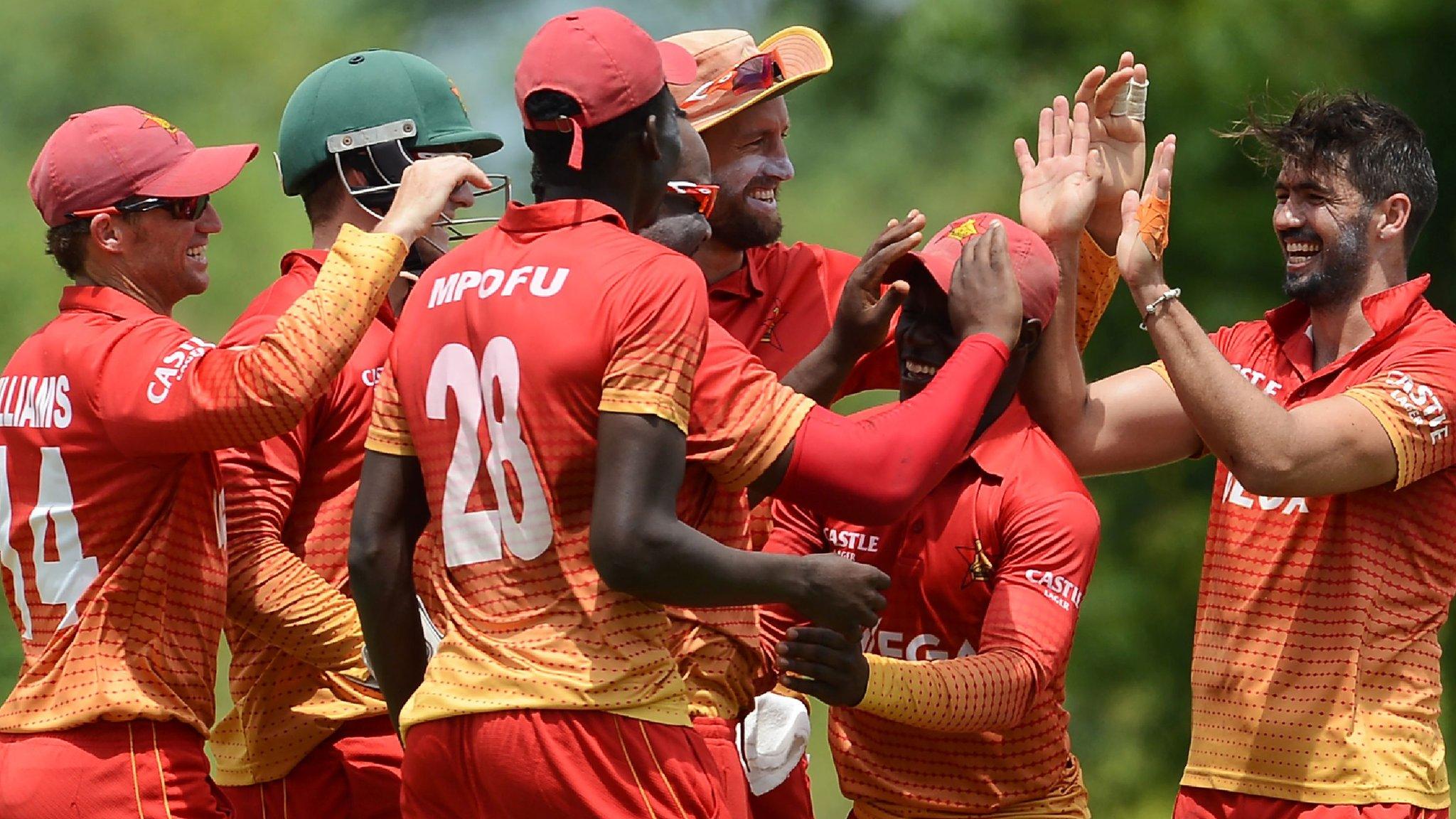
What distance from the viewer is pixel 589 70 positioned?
3475mm

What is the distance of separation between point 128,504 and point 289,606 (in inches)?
16.2

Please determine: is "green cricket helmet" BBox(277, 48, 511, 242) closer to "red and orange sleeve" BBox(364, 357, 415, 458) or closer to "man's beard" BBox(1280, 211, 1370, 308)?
"red and orange sleeve" BBox(364, 357, 415, 458)

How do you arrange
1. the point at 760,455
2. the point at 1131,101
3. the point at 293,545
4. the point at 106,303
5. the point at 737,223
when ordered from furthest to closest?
the point at 737,223
the point at 1131,101
the point at 293,545
the point at 106,303
the point at 760,455

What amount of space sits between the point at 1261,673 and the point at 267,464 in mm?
2328

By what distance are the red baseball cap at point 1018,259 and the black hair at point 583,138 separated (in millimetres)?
957

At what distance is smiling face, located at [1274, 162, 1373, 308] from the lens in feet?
15.5

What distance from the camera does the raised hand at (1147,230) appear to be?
4.56m

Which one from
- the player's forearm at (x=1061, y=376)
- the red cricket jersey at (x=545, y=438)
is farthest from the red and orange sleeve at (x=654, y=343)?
the player's forearm at (x=1061, y=376)

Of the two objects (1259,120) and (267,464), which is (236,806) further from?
(1259,120)

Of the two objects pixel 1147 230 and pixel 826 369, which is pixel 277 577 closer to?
pixel 826 369

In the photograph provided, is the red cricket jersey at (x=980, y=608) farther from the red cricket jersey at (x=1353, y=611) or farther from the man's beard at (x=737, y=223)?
the man's beard at (x=737, y=223)

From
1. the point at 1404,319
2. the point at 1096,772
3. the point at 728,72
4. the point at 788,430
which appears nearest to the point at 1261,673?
the point at 1404,319

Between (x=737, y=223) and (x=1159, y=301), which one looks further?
(x=737, y=223)

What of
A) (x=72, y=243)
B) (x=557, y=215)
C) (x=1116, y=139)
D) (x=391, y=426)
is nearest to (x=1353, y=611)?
(x=1116, y=139)
